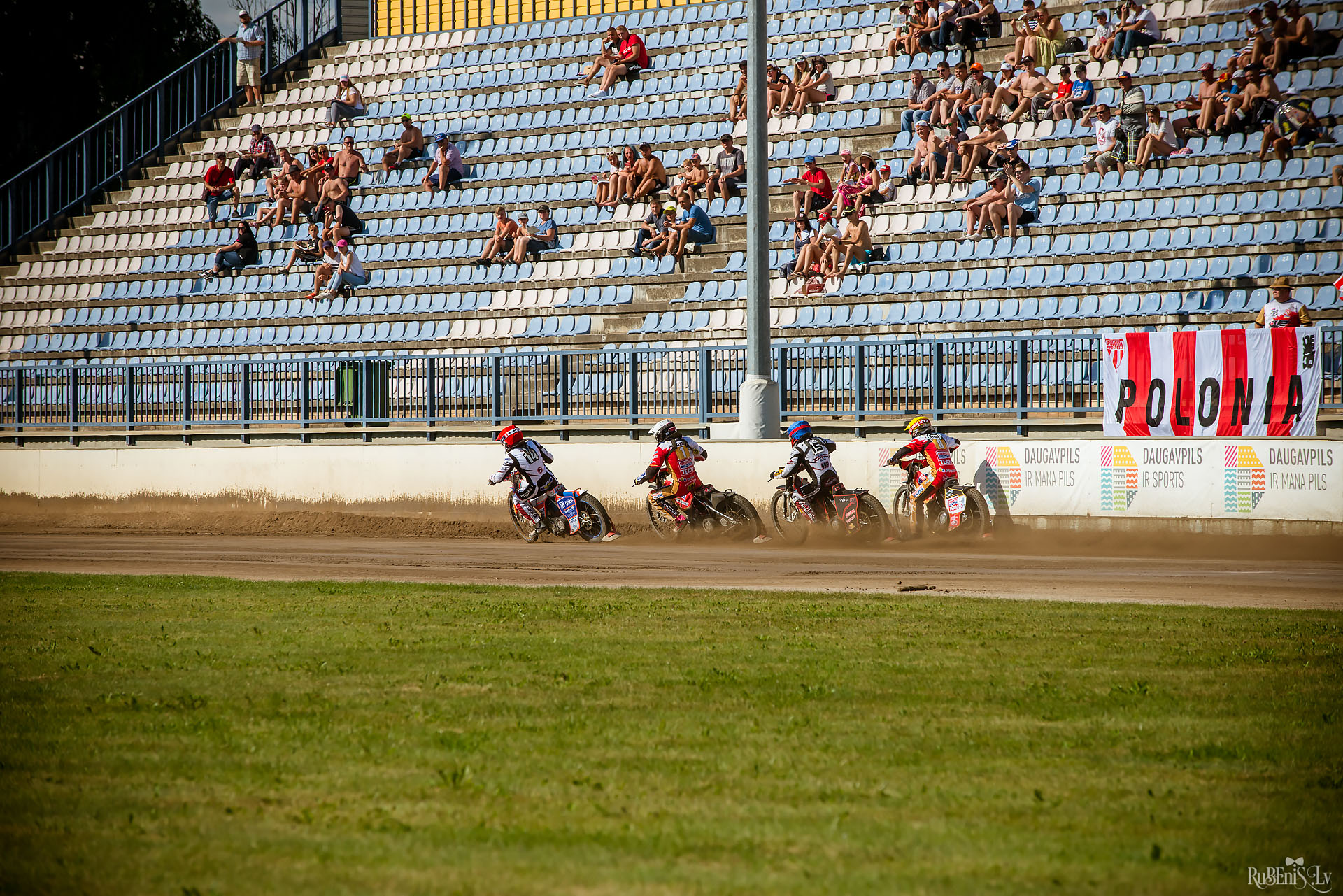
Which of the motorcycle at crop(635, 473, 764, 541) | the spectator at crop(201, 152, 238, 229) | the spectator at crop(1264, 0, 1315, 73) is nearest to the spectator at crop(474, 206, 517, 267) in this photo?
the spectator at crop(201, 152, 238, 229)

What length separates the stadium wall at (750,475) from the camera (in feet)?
54.3

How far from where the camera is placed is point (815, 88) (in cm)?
2816

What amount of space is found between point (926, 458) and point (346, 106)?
20871 millimetres

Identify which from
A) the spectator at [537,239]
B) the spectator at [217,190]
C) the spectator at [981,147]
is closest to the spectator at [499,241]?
the spectator at [537,239]

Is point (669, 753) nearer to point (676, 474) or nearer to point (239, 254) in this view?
point (676, 474)

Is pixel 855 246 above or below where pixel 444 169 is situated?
below

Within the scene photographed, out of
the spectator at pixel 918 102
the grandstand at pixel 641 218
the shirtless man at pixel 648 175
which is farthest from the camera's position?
the shirtless man at pixel 648 175

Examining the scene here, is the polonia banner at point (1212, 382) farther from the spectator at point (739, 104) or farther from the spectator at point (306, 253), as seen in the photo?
the spectator at point (306, 253)

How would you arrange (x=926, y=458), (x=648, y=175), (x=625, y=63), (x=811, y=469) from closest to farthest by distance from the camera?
(x=926, y=458) → (x=811, y=469) → (x=648, y=175) → (x=625, y=63)

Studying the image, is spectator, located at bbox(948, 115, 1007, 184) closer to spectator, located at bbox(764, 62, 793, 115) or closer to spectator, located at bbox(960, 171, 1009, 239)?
spectator, located at bbox(960, 171, 1009, 239)

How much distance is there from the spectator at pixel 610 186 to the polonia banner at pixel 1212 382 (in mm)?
12487

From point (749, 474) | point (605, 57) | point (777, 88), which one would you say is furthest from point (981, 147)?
point (605, 57)

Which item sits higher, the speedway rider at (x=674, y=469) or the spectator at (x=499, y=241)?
the spectator at (x=499, y=241)

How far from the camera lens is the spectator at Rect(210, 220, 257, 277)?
30.5 m
